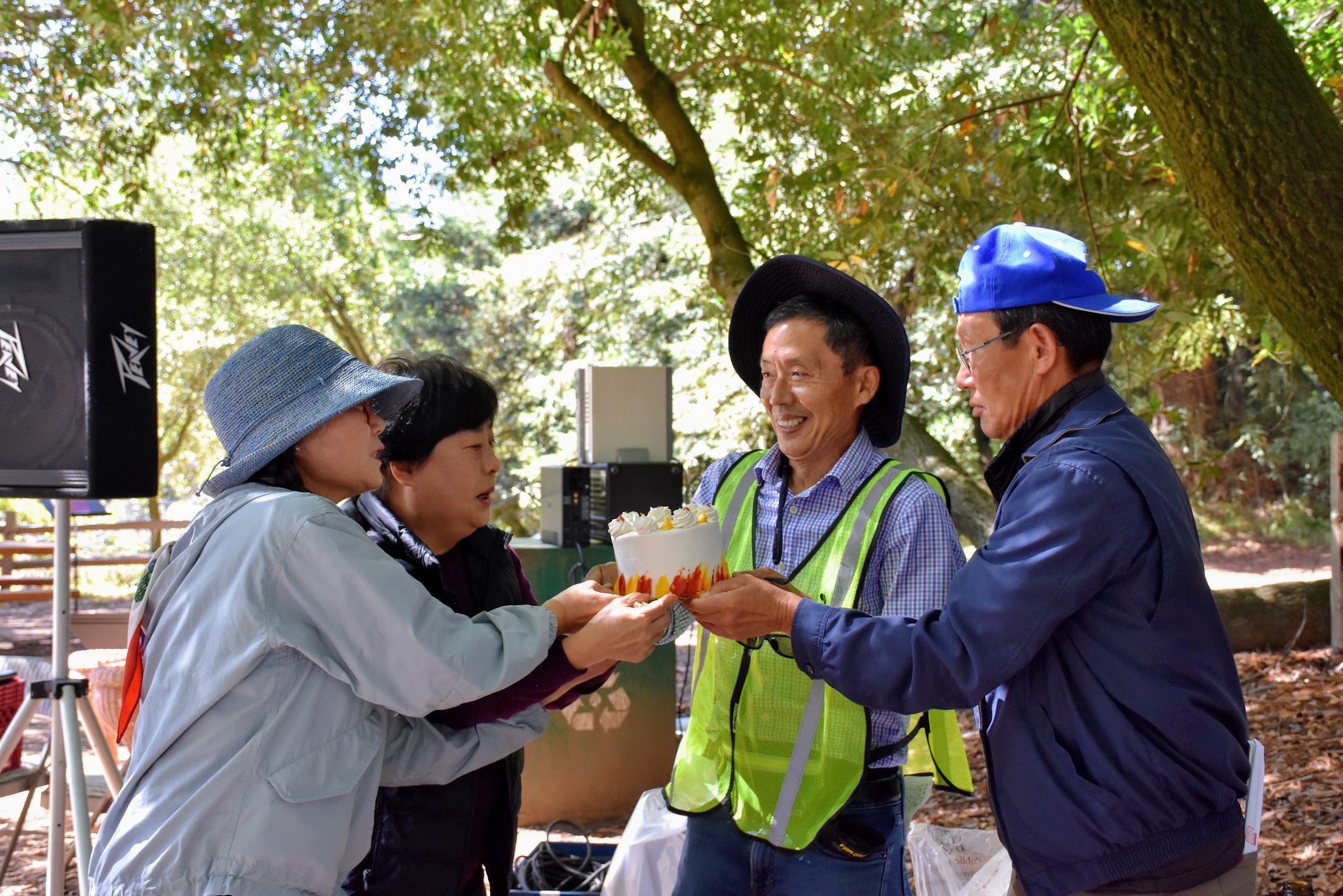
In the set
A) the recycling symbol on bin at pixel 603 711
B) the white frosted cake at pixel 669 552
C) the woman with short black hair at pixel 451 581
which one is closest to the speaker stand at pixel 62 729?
the woman with short black hair at pixel 451 581

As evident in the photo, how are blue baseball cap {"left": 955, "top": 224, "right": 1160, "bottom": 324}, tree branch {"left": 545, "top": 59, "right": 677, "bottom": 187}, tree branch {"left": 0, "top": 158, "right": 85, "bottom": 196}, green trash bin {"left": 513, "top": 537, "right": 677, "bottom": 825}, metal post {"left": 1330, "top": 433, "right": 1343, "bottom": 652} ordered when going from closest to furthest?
blue baseball cap {"left": 955, "top": 224, "right": 1160, "bottom": 324} → green trash bin {"left": 513, "top": 537, "right": 677, "bottom": 825} → tree branch {"left": 545, "top": 59, "right": 677, "bottom": 187} → metal post {"left": 1330, "top": 433, "right": 1343, "bottom": 652} → tree branch {"left": 0, "top": 158, "right": 85, "bottom": 196}

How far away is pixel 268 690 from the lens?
1.69m

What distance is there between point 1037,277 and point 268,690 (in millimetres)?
1430

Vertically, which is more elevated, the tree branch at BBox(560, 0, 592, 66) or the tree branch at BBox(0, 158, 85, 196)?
the tree branch at BBox(560, 0, 592, 66)

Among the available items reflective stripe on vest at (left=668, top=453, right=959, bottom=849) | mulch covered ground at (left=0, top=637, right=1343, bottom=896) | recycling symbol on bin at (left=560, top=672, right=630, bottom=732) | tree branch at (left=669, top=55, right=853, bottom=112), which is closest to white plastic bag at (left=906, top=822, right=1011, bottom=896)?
mulch covered ground at (left=0, top=637, right=1343, bottom=896)

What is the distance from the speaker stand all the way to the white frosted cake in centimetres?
205

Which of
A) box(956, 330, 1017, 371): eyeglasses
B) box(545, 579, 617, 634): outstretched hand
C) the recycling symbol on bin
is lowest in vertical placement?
the recycling symbol on bin

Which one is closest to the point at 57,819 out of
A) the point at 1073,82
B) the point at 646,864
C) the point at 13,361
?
the point at 13,361

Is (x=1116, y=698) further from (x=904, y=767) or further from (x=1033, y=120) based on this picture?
(x=1033, y=120)

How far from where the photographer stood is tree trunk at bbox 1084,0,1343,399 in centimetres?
292

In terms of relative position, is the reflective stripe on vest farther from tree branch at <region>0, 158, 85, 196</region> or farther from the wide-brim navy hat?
tree branch at <region>0, 158, 85, 196</region>

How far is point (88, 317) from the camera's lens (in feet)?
10.3

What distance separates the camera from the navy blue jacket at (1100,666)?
5.45 feet

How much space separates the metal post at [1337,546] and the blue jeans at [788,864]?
6.24 metres
